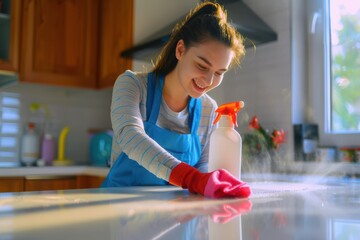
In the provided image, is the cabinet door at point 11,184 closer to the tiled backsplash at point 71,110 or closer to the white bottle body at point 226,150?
the tiled backsplash at point 71,110

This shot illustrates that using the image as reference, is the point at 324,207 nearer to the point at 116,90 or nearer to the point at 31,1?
the point at 116,90

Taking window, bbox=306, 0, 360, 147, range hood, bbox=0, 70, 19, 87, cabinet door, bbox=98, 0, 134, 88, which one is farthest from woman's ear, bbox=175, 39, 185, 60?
→ range hood, bbox=0, 70, 19, 87

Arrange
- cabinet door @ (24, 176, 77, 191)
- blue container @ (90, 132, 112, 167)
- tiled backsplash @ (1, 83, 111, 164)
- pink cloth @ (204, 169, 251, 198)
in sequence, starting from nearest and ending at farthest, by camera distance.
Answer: pink cloth @ (204, 169, 251, 198) < cabinet door @ (24, 176, 77, 191) < blue container @ (90, 132, 112, 167) < tiled backsplash @ (1, 83, 111, 164)

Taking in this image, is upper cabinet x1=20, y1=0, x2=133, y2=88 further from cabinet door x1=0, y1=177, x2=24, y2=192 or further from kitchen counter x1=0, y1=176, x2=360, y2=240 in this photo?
kitchen counter x1=0, y1=176, x2=360, y2=240

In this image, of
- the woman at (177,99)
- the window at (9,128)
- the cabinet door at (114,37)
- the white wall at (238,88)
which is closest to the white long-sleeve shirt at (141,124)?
the woman at (177,99)

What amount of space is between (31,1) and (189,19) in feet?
5.17

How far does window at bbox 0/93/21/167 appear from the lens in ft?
8.30

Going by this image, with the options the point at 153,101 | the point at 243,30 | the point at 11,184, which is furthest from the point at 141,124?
the point at 11,184

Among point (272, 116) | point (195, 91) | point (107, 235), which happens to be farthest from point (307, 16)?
point (107, 235)

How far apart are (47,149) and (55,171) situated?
36cm

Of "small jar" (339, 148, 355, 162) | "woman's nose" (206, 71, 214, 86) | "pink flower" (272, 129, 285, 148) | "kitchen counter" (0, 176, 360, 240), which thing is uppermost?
"woman's nose" (206, 71, 214, 86)

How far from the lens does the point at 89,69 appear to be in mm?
2635

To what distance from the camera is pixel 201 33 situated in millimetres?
1080

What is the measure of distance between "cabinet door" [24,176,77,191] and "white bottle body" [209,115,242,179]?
1.48 m
